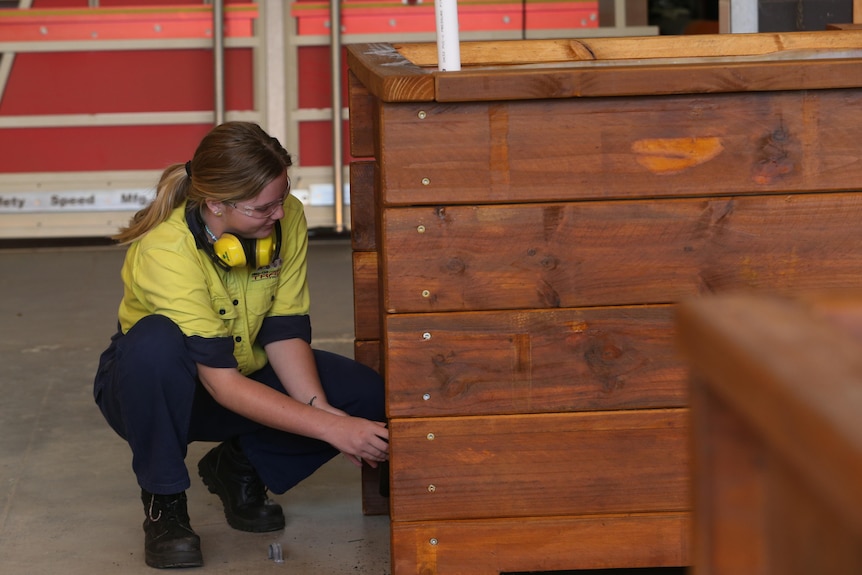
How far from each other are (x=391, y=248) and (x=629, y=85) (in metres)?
0.45

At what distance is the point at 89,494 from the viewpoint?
2.76 m

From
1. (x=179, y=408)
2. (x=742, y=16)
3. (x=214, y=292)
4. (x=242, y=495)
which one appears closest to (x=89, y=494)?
(x=242, y=495)

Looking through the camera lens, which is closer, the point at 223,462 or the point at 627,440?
the point at 627,440

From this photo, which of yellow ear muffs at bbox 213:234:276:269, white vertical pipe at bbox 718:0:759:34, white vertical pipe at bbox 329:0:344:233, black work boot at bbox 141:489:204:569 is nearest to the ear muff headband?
yellow ear muffs at bbox 213:234:276:269

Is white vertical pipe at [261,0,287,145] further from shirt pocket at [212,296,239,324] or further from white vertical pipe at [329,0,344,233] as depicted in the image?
shirt pocket at [212,296,239,324]

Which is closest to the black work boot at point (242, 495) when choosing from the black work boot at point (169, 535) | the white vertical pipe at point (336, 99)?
the black work boot at point (169, 535)

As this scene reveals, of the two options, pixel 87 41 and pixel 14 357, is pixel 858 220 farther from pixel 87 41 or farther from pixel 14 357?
pixel 87 41

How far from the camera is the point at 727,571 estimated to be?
0.68m

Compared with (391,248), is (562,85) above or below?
above

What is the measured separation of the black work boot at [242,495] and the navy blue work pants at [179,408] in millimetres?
52

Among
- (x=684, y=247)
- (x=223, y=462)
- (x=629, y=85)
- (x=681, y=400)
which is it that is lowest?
(x=223, y=462)

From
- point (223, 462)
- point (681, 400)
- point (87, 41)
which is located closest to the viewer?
point (681, 400)

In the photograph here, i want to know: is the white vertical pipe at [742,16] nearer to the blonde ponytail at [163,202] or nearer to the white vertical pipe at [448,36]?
the white vertical pipe at [448,36]

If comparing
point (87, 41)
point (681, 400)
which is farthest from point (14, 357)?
point (681, 400)
